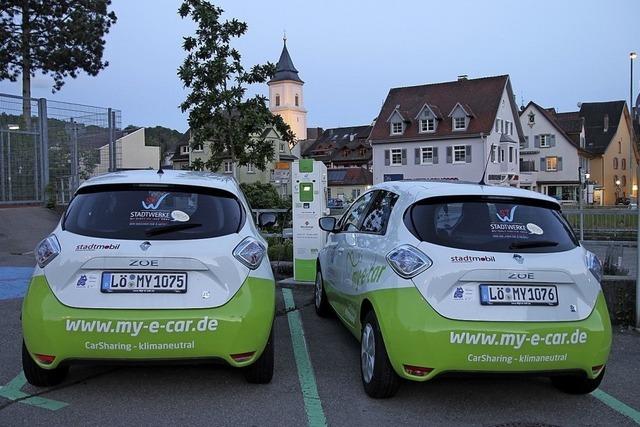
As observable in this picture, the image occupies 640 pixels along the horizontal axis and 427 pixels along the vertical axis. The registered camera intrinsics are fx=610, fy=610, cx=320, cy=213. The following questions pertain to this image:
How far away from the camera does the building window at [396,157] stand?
58812 millimetres

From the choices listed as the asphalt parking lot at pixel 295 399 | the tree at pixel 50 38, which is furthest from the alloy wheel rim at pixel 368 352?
the tree at pixel 50 38

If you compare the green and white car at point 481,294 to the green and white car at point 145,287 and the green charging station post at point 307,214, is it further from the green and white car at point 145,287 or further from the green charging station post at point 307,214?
the green charging station post at point 307,214

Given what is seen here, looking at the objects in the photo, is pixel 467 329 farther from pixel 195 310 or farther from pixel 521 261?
pixel 195 310

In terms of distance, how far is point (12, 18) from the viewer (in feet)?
91.1

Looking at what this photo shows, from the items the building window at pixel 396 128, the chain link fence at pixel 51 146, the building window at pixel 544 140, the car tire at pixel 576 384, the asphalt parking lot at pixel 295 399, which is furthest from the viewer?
the building window at pixel 544 140

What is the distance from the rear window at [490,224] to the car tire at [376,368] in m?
0.79

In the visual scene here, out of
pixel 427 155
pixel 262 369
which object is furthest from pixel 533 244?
Result: pixel 427 155

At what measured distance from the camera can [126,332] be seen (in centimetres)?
A: 396

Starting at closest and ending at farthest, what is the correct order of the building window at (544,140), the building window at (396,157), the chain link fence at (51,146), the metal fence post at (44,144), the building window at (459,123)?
1. the chain link fence at (51,146)
2. the metal fence post at (44,144)
3. the building window at (459,123)
4. the building window at (396,157)
5. the building window at (544,140)

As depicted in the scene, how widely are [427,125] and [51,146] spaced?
44.3 m

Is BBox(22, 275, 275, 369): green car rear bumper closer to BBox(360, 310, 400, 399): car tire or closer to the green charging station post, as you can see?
BBox(360, 310, 400, 399): car tire

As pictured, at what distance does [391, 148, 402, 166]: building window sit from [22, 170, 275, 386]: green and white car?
181 feet

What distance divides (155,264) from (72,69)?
29.4 metres

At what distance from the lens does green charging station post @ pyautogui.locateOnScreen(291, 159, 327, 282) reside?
30.8ft
